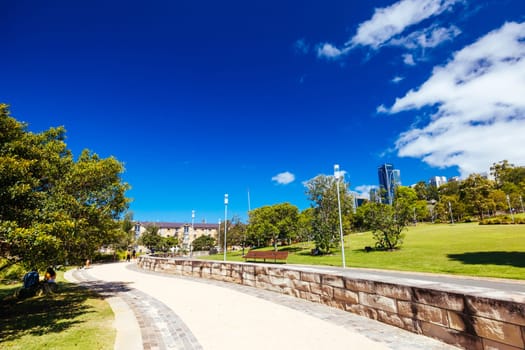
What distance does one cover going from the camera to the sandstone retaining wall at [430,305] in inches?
130

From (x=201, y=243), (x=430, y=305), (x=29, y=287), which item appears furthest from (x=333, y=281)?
(x=201, y=243)

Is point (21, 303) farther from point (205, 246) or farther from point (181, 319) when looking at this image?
point (205, 246)

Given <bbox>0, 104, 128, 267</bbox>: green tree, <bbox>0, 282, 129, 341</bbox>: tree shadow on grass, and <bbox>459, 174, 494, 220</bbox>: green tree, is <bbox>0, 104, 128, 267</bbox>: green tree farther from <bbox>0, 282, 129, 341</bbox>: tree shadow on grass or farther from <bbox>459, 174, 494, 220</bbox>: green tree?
<bbox>459, 174, 494, 220</bbox>: green tree

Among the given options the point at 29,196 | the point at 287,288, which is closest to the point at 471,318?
the point at 287,288

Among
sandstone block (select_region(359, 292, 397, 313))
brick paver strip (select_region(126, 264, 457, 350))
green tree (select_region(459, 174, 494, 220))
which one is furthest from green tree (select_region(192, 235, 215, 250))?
green tree (select_region(459, 174, 494, 220))

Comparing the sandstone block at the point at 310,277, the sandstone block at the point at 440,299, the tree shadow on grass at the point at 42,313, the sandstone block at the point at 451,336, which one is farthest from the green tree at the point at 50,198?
the sandstone block at the point at 451,336

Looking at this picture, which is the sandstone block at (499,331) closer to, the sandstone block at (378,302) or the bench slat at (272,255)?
the sandstone block at (378,302)

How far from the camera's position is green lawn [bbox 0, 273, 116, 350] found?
5054 millimetres

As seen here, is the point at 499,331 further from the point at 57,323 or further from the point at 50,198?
the point at 50,198

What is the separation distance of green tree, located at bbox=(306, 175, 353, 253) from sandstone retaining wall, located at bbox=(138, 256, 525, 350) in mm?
18659

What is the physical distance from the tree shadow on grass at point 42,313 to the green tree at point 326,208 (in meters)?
19.3

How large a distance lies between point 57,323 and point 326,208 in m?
25.1

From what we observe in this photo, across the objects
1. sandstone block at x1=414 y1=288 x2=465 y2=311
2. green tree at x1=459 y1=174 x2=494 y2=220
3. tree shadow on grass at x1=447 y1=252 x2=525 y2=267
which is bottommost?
tree shadow on grass at x1=447 y1=252 x2=525 y2=267

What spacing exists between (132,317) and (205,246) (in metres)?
50.9
